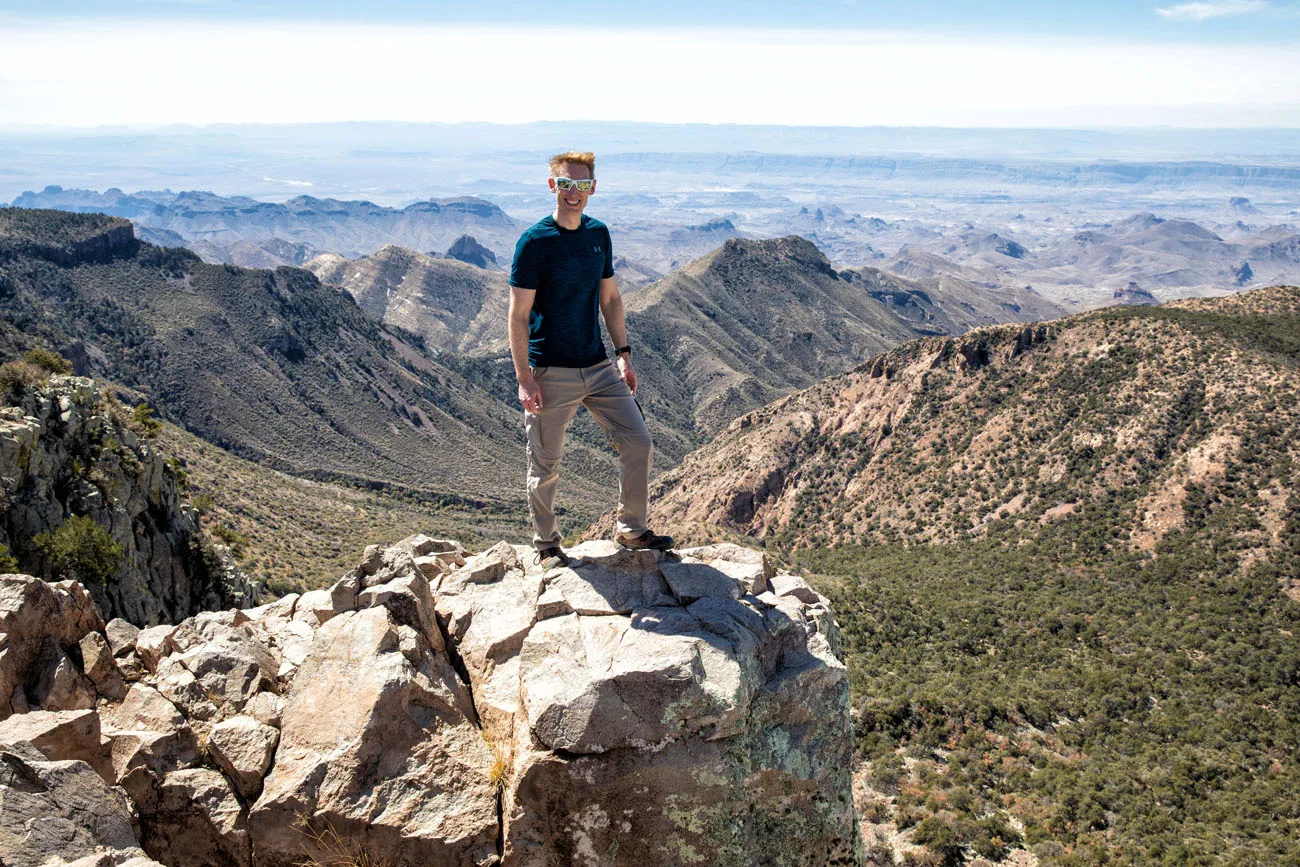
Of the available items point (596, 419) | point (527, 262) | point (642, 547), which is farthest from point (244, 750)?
point (527, 262)

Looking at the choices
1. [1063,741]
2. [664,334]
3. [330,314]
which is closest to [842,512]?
[1063,741]

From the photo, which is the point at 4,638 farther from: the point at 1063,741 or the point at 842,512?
the point at 842,512

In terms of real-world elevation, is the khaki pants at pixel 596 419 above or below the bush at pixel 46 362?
above

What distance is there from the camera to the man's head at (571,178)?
9055 mm

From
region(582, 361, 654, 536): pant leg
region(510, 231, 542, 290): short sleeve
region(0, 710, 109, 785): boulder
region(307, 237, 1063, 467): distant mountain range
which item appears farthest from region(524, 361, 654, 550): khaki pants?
region(307, 237, 1063, 467): distant mountain range

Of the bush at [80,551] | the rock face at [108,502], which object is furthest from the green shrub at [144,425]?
the bush at [80,551]

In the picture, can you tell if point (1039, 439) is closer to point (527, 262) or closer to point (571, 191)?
point (571, 191)

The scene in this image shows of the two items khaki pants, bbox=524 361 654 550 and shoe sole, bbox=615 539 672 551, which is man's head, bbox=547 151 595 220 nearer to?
khaki pants, bbox=524 361 654 550

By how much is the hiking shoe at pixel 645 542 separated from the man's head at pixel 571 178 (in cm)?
393

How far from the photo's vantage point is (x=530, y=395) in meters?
9.23

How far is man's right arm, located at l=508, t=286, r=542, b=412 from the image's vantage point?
900cm

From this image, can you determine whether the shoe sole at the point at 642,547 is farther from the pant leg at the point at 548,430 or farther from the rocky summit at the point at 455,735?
the pant leg at the point at 548,430

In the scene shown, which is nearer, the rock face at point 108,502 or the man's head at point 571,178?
the man's head at point 571,178

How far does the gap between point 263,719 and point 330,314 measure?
435 ft
